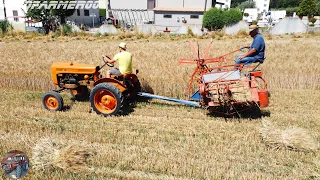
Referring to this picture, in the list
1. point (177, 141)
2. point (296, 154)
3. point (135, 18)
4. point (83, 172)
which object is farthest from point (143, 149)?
point (135, 18)

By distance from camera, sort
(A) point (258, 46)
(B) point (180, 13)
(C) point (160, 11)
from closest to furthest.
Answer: (A) point (258, 46) → (B) point (180, 13) → (C) point (160, 11)

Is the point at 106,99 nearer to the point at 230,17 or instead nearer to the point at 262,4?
the point at 230,17

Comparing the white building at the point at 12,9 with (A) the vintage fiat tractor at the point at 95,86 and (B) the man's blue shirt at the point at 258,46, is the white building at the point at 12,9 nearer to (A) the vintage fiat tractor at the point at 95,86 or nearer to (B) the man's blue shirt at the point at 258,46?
(A) the vintage fiat tractor at the point at 95,86

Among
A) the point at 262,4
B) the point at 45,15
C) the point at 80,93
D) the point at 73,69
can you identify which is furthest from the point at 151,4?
the point at 262,4

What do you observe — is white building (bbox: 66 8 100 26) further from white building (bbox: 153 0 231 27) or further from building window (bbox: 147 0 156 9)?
white building (bbox: 153 0 231 27)

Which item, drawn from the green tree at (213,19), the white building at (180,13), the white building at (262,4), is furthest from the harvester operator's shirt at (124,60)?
the white building at (262,4)

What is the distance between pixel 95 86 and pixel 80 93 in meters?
1.54

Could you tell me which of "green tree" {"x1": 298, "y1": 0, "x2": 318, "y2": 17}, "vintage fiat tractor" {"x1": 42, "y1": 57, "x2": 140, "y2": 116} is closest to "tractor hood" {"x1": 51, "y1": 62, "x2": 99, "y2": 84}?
"vintage fiat tractor" {"x1": 42, "y1": 57, "x2": 140, "y2": 116}

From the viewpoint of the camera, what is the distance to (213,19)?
3488 centimetres

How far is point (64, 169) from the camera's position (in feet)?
14.7

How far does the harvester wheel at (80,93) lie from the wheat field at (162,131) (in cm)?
27

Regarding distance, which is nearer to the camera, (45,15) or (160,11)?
(45,15)

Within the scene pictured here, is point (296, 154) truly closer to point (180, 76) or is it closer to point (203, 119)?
point (203, 119)

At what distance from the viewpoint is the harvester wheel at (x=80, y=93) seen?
816 cm
